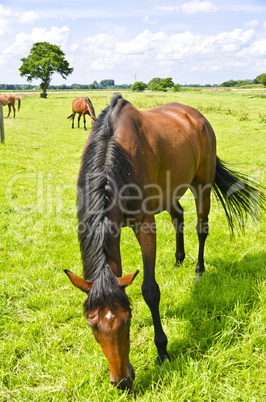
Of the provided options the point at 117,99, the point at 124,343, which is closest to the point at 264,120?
the point at 117,99

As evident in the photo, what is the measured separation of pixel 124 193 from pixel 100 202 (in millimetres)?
270

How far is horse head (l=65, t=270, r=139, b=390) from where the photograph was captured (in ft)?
5.71

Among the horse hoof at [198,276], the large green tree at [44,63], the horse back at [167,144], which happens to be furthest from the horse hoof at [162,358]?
the large green tree at [44,63]

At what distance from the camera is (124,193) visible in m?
2.22

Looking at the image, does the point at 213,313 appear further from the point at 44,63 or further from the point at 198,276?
the point at 44,63

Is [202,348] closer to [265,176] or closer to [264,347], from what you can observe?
[264,347]

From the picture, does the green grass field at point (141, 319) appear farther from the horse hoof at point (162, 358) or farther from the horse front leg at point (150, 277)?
the horse front leg at point (150, 277)

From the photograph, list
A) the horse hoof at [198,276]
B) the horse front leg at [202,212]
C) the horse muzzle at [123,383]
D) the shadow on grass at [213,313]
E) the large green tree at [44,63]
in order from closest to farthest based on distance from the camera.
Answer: the horse muzzle at [123,383] < the shadow on grass at [213,313] < the horse hoof at [198,276] < the horse front leg at [202,212] < the large green tree at [44,63]

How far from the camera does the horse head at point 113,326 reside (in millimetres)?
1740

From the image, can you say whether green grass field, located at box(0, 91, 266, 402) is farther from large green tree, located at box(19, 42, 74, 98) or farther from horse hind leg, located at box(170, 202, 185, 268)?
large green tree, located at box(19, 42, 74, 98)

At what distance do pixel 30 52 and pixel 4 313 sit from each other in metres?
66.0

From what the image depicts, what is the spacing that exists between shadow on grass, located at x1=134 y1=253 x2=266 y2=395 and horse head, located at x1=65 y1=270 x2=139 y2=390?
0.54 metres

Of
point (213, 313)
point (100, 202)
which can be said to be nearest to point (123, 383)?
point (100, 202)

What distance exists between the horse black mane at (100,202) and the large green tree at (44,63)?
58191 mm
